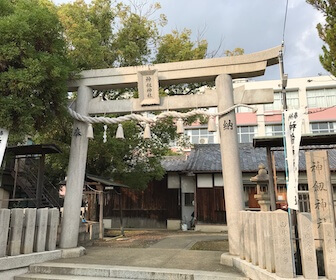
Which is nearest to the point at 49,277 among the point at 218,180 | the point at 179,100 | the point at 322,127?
the point at 179,100

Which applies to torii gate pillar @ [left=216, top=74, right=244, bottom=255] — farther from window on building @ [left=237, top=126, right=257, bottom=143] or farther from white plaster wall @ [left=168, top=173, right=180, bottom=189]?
window on building @ [left=237, top=126, right=257, bottom=143]

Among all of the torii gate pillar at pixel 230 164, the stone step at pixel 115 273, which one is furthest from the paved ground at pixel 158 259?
the torii gate pillar at pixel 230 164

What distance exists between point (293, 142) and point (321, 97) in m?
29.2

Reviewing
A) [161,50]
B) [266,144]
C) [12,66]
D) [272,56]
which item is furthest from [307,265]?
[161,50]

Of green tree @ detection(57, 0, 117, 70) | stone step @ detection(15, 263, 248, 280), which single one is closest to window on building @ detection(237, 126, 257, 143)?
green tree @ detection(57, 0, 117, 70)

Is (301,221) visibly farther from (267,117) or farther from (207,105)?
(267,117)

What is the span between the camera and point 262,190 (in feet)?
28.8

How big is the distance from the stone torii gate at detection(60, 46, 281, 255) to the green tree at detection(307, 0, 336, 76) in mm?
1263

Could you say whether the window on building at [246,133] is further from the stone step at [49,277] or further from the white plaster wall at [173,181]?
the stone step at [49,277]

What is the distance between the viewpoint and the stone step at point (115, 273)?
5445 mm

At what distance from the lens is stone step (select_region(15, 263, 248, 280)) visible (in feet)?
17.9

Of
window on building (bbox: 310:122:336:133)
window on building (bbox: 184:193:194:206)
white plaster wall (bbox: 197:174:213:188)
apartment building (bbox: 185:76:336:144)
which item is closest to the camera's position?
white plaster wall (bbox: 197:174:213:188)

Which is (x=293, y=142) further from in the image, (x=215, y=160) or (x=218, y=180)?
(x=215, y=160)

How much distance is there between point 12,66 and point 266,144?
23.3ft
